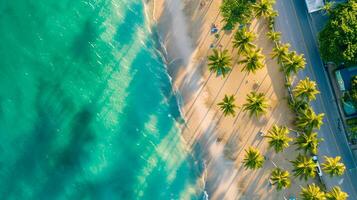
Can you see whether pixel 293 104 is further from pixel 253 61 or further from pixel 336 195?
pixel 336 195

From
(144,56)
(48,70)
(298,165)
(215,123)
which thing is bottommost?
(298,165)

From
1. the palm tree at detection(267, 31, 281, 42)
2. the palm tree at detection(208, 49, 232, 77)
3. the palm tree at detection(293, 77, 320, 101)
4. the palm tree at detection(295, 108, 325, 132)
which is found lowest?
the palm tree at detection(295, 108, 325, 132)

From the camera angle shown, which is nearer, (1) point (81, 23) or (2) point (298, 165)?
(2) point (298, 165)

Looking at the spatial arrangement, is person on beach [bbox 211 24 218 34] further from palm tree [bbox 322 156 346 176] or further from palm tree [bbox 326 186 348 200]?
palm tree [bbox 326 186 348 200]

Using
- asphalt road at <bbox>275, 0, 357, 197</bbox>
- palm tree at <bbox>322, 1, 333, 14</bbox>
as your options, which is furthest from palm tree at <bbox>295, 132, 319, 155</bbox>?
palm tree at <bbox>322, 1, 333, 14</bbox>

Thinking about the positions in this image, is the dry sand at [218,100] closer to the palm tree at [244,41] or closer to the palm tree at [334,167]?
the palm tree at [244,41]

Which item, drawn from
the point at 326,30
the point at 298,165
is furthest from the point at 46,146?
the point at 326,30

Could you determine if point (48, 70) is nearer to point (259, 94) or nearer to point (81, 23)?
point (81, 23)
